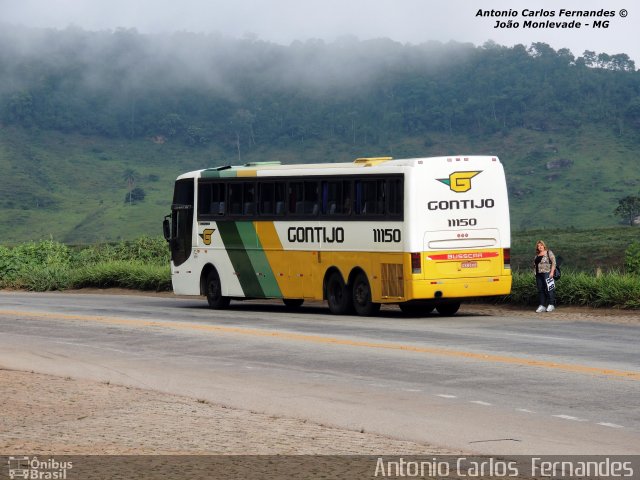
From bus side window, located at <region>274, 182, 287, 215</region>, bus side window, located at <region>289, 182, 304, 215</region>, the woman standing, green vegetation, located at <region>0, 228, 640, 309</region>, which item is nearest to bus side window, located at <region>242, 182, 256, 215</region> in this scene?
bus side window, located at <region>274, 182, 287, 215</region>

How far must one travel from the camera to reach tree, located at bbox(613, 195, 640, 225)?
494 feet

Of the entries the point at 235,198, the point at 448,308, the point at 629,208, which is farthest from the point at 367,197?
the point at 629,208

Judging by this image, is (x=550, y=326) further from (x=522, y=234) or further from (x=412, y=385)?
(x=522, y=234)

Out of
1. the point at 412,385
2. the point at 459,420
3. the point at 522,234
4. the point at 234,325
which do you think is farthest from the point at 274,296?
the point at 522,234

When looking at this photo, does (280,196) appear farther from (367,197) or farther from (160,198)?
(160,198)

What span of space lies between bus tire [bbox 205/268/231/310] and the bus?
39 mm

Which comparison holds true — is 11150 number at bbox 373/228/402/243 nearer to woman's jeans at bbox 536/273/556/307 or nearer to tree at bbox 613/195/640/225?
woman's jeans at bbox 536/273/556/307

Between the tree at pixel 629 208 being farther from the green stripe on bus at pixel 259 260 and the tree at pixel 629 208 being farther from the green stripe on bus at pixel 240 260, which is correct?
the green stripe on bus at pixel 259 260

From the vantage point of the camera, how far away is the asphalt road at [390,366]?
12336mm

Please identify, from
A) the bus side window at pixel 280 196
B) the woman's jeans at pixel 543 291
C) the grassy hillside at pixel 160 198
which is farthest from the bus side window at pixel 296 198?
the grassy hillside at pixel 160 198

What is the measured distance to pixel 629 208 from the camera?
151 meters

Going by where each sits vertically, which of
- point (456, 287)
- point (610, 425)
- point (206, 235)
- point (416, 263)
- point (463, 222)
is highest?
point (463, 222)

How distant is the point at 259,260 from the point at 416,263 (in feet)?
17.2

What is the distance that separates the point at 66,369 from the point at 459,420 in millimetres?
7325
